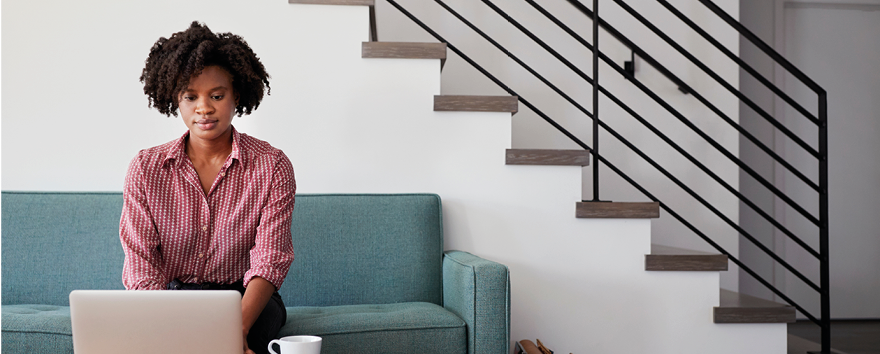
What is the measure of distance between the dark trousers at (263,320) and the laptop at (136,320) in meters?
0.53

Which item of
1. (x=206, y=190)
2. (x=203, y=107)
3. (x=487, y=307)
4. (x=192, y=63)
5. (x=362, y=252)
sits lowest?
(x=487, y=307)

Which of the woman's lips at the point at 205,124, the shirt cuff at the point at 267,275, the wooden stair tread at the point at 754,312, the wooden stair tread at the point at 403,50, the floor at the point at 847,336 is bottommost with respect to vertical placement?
the floor at the point at 847,336

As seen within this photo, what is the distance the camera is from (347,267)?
2211mm

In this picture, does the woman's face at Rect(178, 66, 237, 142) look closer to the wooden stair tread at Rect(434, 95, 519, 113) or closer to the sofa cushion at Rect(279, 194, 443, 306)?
the sofa cushion at Rect(279, 194, 443, 306)

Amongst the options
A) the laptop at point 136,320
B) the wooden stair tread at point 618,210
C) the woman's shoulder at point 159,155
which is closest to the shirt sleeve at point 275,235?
the woman's shoulder at point 159,155

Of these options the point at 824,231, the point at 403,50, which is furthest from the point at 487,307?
the point at 824,231

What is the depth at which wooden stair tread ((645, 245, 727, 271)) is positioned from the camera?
2367mm

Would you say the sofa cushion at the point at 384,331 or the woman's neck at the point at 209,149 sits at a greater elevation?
the woman's neck at the point at 209,149

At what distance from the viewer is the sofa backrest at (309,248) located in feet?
6.90

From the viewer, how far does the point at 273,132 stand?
2.41 meters

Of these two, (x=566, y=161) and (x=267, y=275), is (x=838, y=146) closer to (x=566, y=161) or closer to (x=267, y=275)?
(x=566, y=161)

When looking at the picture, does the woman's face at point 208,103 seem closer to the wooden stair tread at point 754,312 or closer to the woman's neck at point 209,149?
the woman's neck at point 209,149

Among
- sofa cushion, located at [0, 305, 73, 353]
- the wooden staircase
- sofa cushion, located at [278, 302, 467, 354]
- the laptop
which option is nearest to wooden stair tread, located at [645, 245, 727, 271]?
the wooden staircase

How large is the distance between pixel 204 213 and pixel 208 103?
0.29 m
